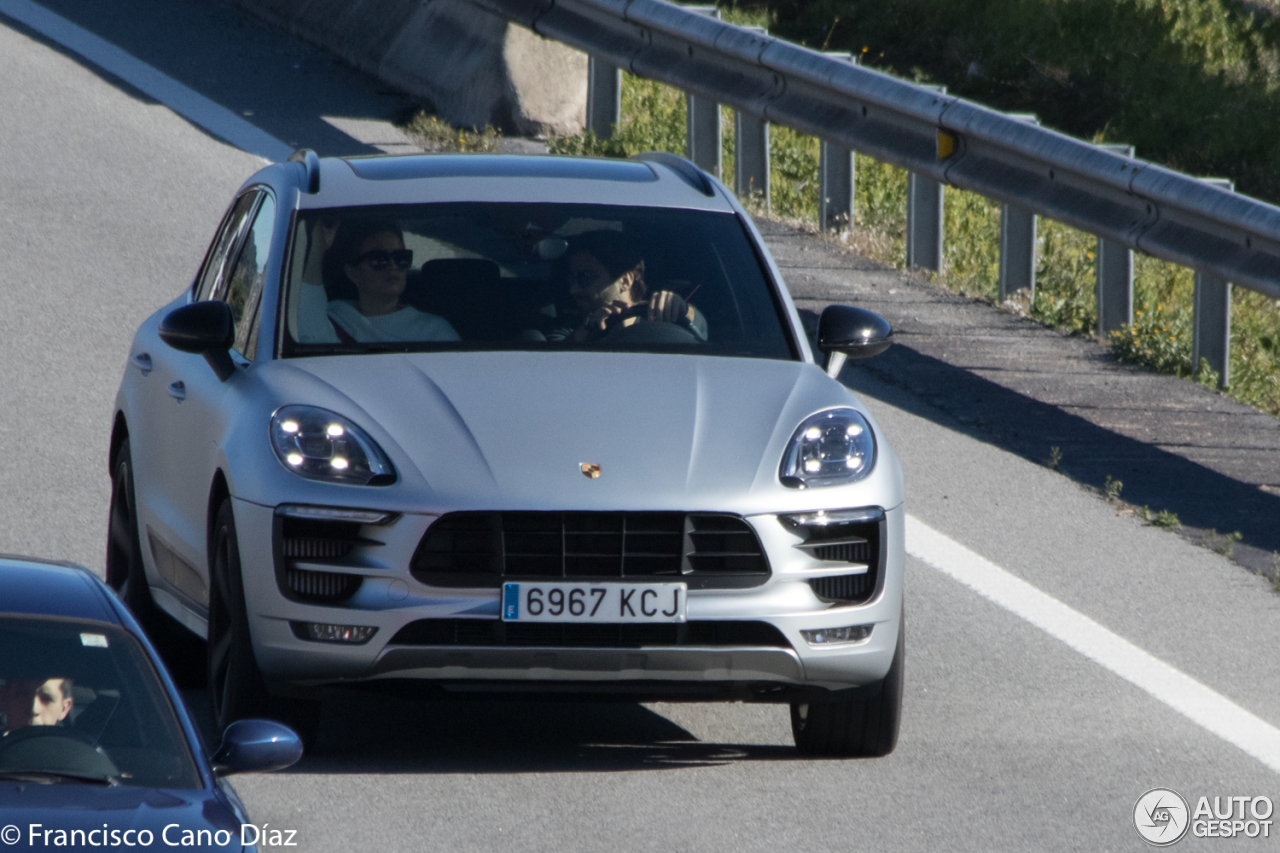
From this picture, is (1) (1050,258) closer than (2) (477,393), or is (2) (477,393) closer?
(2) (477,393)

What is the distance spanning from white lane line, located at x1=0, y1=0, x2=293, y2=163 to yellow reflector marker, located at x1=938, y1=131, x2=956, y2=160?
13.3ft

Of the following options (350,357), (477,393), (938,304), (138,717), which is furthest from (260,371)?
(938,304)

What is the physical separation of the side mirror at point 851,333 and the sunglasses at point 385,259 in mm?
1313

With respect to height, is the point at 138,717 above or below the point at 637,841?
above

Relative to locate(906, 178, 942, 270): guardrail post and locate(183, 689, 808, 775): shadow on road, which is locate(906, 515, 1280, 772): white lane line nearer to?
locate(183, 689, 808, 775): shadow on road

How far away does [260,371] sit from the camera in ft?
21.4

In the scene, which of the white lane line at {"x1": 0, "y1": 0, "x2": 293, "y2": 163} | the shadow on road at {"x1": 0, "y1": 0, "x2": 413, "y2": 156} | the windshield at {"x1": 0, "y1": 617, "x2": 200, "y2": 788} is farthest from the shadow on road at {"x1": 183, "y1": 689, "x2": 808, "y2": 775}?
the shadow on road at {"x1": 0, "y1": 0, "x2": 413, "y2": 156}

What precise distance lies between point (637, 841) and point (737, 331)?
6.42 ft

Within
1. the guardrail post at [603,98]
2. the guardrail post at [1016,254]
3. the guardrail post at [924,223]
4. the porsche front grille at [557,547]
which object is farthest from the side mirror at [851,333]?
the guardrail post at [603,98]

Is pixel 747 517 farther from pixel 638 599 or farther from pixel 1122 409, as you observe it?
pixel 1122 409

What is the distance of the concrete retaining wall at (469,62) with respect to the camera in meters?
15.3

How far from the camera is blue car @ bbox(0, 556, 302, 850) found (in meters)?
3.90

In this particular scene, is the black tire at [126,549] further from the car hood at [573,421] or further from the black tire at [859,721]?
the black tire at [859,721]

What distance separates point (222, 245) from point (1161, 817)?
3.83 meters
